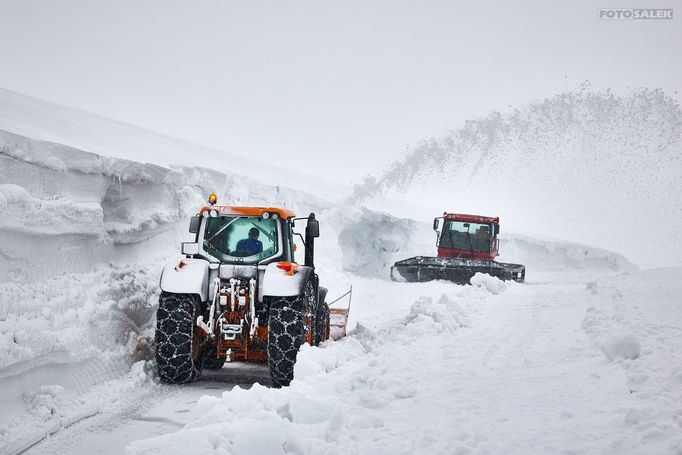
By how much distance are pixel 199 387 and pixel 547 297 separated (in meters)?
6.95

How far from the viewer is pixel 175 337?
17.9 feet

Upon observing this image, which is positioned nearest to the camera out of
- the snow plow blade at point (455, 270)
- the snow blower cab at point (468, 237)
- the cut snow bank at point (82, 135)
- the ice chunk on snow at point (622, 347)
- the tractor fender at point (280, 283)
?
the ice chunk on snow at point (622, 347)

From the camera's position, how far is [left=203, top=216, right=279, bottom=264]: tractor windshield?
6.29 metres

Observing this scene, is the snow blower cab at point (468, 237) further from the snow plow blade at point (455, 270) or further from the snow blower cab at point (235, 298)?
the snow blower cab at point (235, 298)

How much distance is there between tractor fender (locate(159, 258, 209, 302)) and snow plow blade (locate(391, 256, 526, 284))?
10345mm

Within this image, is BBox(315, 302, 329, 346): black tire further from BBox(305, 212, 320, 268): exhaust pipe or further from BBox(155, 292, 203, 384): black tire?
BBox(155, 292, 203, 384): black tire

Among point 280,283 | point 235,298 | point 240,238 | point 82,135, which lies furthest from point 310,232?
point 82,135

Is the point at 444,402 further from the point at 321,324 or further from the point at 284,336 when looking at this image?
the point at 321,324

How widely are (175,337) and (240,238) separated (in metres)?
1.35

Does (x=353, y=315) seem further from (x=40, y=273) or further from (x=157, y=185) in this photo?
(x=40, y=273)

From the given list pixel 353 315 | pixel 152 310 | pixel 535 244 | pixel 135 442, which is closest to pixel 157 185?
pixel 152 310

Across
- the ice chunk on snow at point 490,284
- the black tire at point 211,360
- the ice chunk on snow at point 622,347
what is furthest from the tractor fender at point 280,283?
the ice chunk on snow at point 490,284

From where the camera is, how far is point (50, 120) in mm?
12914

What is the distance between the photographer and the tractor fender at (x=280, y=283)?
558 cm
